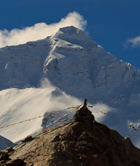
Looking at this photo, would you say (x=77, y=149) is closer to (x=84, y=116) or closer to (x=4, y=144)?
(x=84, y=116)

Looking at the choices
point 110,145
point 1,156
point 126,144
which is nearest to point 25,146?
point 1,156

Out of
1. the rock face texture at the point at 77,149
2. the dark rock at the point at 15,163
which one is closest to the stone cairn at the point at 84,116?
the rock face texture at the point at 77,149

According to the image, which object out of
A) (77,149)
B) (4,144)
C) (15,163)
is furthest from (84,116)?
(4,144)

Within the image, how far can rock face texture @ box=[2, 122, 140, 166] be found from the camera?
20359 millimetres

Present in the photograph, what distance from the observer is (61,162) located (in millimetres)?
19922

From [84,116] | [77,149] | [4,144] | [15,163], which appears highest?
[4,144]

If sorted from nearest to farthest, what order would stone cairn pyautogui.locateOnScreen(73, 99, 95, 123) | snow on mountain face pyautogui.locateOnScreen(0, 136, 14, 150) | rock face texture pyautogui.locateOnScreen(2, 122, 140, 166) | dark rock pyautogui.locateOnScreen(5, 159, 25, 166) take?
dark rock pyautogui.locateOnScreen(5, 159, 25, 166) → rock face texture pyautogui.locateOnScreen(2, 122, 140, 166) → stone cairn pyautogui.locateOnScreen(73, 99, 95, 123) → snow on mountain face pyautogui.locateOnScreen(0, 136, 14, 150)

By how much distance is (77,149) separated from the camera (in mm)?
21078

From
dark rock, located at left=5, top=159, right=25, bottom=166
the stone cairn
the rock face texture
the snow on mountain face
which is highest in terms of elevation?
the snow on mountain face

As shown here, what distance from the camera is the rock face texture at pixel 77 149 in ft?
66.8

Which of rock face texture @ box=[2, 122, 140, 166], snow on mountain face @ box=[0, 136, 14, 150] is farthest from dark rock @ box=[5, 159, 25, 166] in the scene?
snow on mountain face @ box=[0, 136, 14, 150]

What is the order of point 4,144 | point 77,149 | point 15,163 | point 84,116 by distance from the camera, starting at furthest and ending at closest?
1. point 4,144
2. point 84,116
3. point 77,149
4. point 15,163

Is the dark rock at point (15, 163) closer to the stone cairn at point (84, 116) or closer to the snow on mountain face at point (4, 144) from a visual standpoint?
the stone cairn at point (84, 116)

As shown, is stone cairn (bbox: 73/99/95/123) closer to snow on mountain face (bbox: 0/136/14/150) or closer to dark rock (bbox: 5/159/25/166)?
dark rock (bbox: 5/159/25/166)
